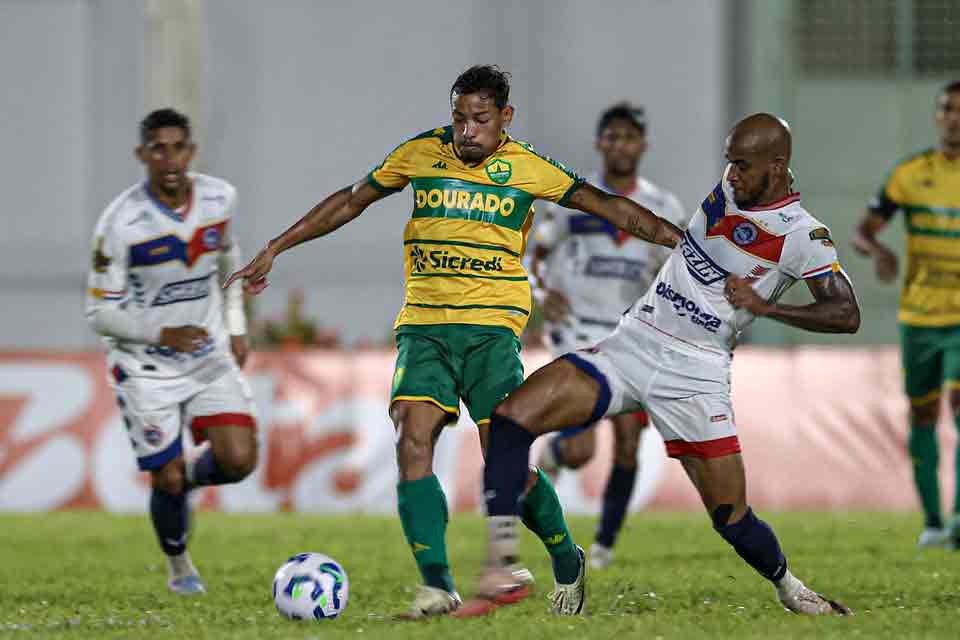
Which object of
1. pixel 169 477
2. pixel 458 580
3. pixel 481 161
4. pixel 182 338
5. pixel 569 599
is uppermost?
pixel 481 161

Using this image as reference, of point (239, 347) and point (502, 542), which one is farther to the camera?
point (239, 347)

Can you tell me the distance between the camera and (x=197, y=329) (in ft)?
26.9

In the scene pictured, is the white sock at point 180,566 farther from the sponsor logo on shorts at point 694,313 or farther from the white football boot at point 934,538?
the white football boot at point 934,538

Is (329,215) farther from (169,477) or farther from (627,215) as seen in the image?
(169,477)

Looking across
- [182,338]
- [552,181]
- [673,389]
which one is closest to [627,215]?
[552,181]

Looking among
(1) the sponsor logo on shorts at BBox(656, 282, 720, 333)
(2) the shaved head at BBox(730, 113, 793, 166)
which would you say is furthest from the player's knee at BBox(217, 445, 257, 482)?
(2) the shaved head at BBox(730, 113, 793, 166)

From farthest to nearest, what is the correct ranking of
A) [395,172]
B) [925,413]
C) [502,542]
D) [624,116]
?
1. [925,413]
2. [624,116]
3. [395,172]
4. [502,542]

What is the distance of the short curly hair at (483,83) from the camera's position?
664 cm

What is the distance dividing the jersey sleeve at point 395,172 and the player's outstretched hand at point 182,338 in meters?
1.68

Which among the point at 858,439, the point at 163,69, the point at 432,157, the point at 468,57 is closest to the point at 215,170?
the point at 468,57

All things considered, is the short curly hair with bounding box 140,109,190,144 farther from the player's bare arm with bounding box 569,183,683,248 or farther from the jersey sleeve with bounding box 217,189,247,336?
the player's bare arm with bounding box 569,183,683,248

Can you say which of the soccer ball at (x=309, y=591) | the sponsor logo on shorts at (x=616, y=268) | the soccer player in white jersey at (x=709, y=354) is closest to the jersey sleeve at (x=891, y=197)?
the sponsor logo on shorts at (x=616, y=268)

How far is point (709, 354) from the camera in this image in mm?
6664

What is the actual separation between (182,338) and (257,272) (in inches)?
65.1
